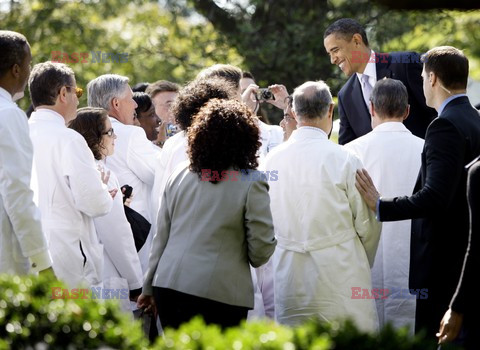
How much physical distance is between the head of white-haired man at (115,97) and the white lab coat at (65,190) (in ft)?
4.85

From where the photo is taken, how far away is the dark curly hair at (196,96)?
20.1 ft

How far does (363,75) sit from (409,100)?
20.4 inches

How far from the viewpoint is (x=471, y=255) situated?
14.0 ft

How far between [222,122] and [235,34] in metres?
9.97

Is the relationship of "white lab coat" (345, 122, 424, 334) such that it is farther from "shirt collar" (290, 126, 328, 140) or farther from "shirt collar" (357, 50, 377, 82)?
"shirt collar" (357, 50, 377, 82)

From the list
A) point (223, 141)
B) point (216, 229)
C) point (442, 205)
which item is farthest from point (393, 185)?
point (216, 229)

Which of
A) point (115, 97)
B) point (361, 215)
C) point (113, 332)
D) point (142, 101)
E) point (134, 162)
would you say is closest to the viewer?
point (113, 332)

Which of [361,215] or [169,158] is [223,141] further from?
[169,158]

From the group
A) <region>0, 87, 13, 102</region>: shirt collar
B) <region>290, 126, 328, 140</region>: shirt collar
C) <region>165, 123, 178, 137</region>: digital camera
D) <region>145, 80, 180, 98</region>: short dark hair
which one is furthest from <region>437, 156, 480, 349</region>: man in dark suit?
<region>145, 80, 180, 98</region>: short dark hair

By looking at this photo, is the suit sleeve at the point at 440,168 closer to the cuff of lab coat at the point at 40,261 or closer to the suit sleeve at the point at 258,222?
the suit sleeve at the point at 258,222

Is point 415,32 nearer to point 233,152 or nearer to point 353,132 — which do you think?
point 353,132

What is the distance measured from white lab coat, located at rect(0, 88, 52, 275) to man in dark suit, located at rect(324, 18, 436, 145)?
3.43 metres

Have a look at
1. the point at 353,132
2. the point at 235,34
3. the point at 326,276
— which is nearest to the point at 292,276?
the point at 326,276

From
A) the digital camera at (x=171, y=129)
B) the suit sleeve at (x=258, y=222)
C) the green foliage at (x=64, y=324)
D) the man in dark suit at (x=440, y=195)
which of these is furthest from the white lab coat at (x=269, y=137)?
the green foliage at (x=64, y=324)
